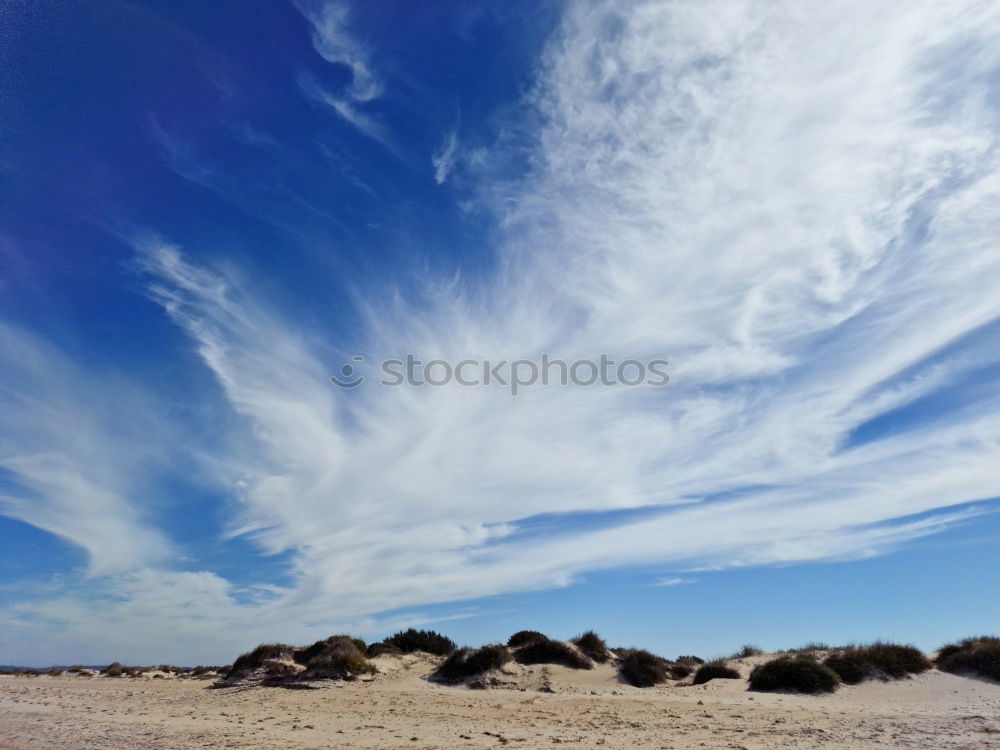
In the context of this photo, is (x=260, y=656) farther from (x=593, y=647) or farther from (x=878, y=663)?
(x=878, y=663)

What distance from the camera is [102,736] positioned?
14125 millimetres

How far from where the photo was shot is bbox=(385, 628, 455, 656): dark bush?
2745cm

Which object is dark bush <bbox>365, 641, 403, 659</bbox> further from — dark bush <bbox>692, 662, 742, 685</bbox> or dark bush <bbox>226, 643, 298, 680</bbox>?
dark bush <bbox>692, 662, 742, 685</bbox>

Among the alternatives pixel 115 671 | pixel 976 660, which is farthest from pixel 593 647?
pixel 115 671

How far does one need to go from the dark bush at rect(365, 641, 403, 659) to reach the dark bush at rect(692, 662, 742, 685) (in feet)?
38.9

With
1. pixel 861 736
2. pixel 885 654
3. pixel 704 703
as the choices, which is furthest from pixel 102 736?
pixel 885 654

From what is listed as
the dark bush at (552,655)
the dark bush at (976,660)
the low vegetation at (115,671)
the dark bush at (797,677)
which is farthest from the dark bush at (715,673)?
the low vegetation at (115,671)

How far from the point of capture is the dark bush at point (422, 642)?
27.5 metres

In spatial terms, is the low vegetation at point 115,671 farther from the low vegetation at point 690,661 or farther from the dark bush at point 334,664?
the low vegetation at point 690,661

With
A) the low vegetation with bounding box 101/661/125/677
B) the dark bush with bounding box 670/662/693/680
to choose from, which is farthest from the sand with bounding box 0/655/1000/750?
the low vegetation with bounding box 101/661/125/677

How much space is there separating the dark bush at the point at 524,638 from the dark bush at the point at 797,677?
8.17m

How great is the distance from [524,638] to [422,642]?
523 centimetres

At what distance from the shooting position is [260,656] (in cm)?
2538

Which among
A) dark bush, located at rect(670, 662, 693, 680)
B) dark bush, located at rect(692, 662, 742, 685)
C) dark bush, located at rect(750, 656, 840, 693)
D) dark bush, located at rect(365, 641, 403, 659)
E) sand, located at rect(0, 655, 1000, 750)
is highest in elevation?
dark bush, located at rect(365, 641, 403, 659)
